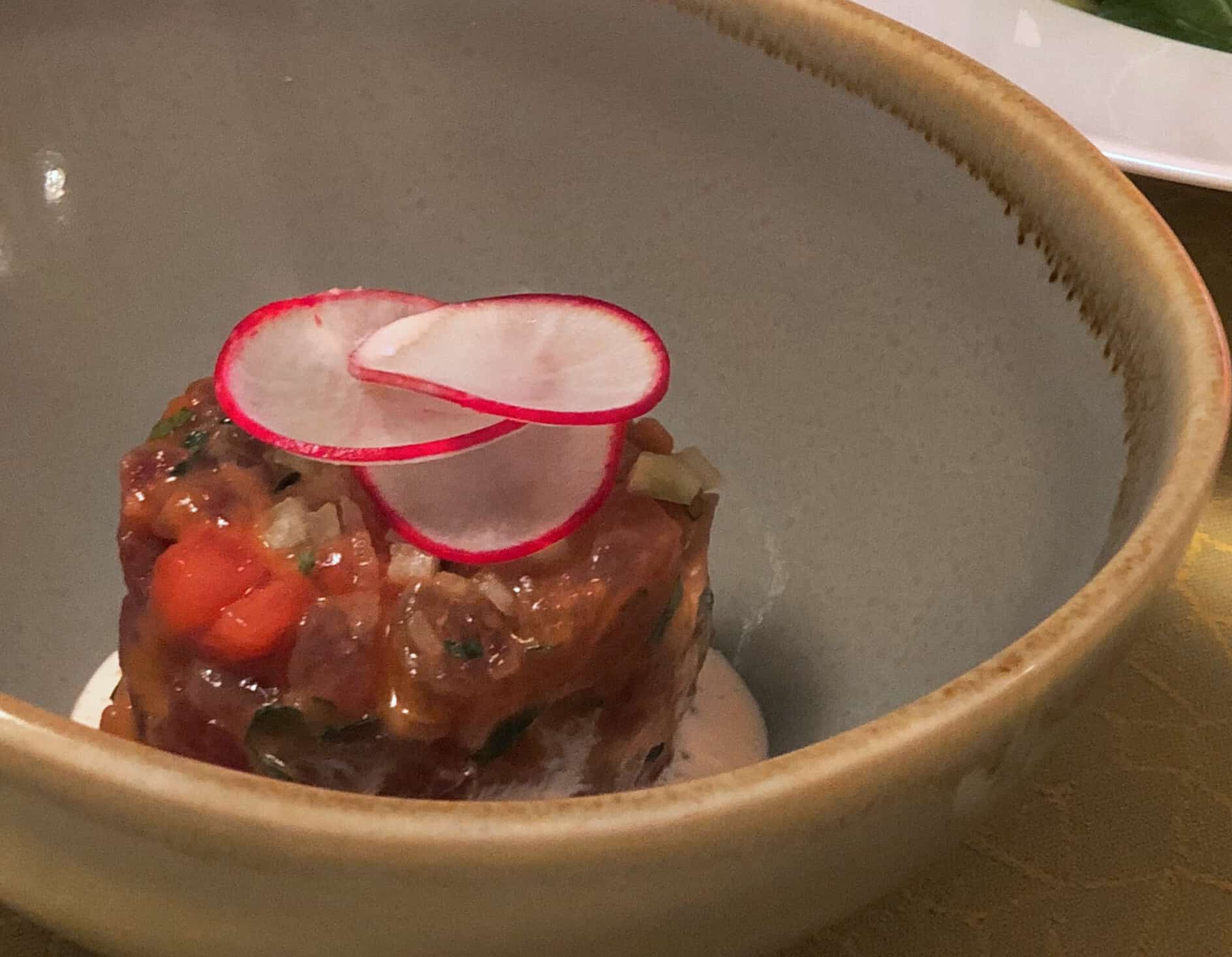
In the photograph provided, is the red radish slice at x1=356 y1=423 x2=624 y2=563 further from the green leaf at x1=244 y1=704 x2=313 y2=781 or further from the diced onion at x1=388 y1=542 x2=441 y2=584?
the green leaf at x1=244 y1=704 x2=313 y2=781

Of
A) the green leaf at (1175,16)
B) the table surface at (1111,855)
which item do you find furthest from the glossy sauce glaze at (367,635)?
the green leaf at (1175,16)

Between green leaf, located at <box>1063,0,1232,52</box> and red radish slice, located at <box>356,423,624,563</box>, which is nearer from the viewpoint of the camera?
red radish slice, located at <box>356,423,624,563</box>

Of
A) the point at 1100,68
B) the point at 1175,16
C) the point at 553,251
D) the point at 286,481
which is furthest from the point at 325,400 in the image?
the point at 1175,16

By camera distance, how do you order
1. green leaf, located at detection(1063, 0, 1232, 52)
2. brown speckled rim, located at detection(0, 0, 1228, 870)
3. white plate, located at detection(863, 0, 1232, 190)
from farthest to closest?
green leaf, located at detection(1063, 0, 1232, 52) < white plate, located at detection(863, 0, 1232, 190) < brown speckled rim, located at detection(0, 0, 1228, 870)

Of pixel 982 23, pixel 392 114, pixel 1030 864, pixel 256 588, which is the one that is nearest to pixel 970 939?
pixel 1030 864

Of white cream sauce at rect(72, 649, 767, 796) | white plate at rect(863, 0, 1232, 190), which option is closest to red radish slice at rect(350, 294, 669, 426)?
white cream sauce at rect(72, 649, 767, 796)

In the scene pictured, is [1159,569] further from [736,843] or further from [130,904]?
[130,904]

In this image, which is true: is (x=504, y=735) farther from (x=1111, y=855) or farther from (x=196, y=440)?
(x=1111, y=855)

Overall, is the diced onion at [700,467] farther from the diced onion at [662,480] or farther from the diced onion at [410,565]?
the diced onion at [410,565]
